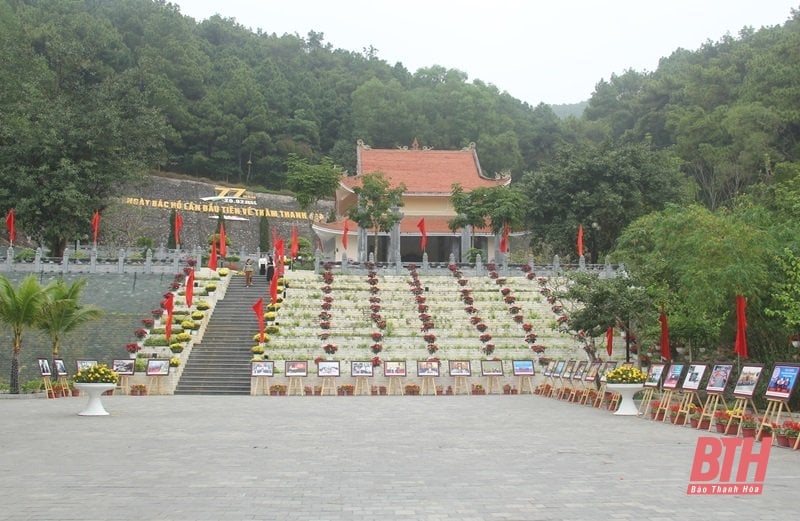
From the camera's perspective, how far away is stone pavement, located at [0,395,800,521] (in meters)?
6.19

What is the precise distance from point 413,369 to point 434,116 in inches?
1742

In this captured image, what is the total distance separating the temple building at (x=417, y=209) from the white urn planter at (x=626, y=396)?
21.1 meters

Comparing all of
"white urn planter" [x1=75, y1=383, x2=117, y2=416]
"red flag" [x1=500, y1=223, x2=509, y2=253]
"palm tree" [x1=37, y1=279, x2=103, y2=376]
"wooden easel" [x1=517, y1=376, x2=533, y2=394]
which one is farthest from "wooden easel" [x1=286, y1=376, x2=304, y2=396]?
"red flag" [x1=500, y1=223, x2=509, y2=253]

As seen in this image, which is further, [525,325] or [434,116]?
[434,116]

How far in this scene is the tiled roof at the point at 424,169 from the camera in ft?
126

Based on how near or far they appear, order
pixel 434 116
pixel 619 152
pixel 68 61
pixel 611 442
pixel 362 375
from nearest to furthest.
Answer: pixel 611 442
pixel 362 375
pixel 619 152
pixel 68 61
pixel 434 116

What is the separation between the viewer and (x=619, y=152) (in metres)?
A: 37.1

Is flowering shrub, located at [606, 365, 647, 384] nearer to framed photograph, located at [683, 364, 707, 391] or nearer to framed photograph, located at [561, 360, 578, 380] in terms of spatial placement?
framed photograph, located at [683, 364, 707, 391]

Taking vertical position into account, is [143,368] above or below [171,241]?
below

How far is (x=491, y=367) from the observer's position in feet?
73.7

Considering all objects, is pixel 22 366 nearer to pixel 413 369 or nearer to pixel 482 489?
pixel 413 369

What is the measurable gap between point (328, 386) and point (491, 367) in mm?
4677

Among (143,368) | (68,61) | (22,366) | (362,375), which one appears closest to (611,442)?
(362,375)

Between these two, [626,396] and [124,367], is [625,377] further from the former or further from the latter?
[124,367]
